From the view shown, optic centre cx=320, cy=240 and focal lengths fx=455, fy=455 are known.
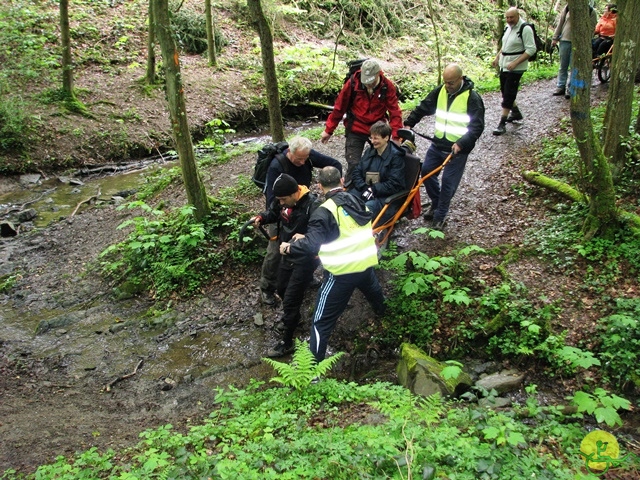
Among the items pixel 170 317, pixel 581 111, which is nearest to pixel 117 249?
pixel 170 317

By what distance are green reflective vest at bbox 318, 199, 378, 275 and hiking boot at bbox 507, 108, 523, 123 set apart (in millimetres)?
6907

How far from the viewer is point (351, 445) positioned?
357 centimetres

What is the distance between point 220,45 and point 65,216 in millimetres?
11402

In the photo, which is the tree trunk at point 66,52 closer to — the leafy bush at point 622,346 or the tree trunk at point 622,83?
the tree trunk at point 622,83

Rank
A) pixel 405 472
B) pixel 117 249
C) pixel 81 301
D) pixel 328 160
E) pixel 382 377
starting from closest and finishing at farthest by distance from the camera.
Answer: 1. pixel 405 472
2. pixel 382 377
3. pixel 328 160
4. pixel 81 301
5. pixel 117 249

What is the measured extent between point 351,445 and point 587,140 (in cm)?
483

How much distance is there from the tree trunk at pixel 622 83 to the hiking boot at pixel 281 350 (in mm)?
5257

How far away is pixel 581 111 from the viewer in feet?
18.6

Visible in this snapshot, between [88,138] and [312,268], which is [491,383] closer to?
[312,268]

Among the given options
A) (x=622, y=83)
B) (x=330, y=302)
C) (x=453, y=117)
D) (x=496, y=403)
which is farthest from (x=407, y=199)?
(x=622, y=83)

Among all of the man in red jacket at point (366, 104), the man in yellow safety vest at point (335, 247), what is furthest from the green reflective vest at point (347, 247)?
the man in red jacket at point (366, 104)

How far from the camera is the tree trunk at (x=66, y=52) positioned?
12836 mm

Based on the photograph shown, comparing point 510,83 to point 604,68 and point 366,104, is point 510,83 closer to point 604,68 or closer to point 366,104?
point 604,68

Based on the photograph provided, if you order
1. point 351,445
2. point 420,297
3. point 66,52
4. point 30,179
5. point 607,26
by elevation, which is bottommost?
point 30,179
